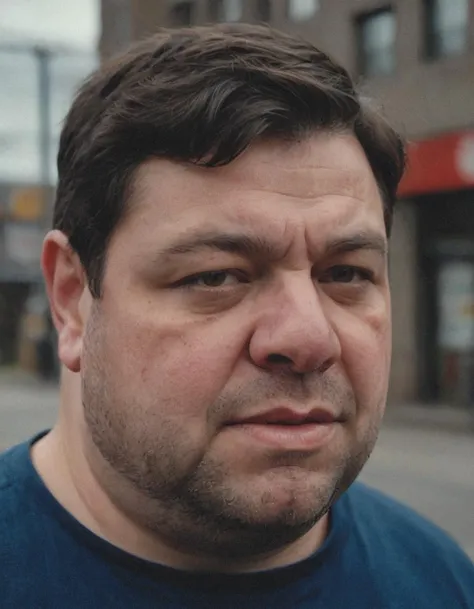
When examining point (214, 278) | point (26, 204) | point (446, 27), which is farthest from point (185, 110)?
point (26, 204)

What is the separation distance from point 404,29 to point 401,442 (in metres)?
7.12

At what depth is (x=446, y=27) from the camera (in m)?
13.2

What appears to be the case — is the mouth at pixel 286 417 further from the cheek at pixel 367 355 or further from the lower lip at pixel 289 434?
the cheek at pixel 367 355

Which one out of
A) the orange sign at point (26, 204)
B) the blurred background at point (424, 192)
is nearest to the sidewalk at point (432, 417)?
the blurred background at point (424, 192)

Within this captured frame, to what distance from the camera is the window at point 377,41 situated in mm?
13961

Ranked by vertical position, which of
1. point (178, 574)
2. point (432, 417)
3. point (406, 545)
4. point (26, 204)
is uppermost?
point (178, 574)

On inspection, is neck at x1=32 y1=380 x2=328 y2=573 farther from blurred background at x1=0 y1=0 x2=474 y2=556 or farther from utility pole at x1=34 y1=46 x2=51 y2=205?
utility pole at x1=34 y1=46 x2=51 y2=205

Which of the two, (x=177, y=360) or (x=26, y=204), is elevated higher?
(x=177, y=360)

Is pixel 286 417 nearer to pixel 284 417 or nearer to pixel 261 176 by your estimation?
pixel 284 417

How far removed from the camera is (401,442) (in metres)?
10.7

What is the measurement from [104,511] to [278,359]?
1.48 feet

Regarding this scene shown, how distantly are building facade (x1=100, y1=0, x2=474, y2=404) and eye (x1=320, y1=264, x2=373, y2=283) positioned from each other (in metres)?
11.8

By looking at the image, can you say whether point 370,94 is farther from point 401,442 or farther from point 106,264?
point 401,442

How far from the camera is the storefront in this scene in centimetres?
1306
